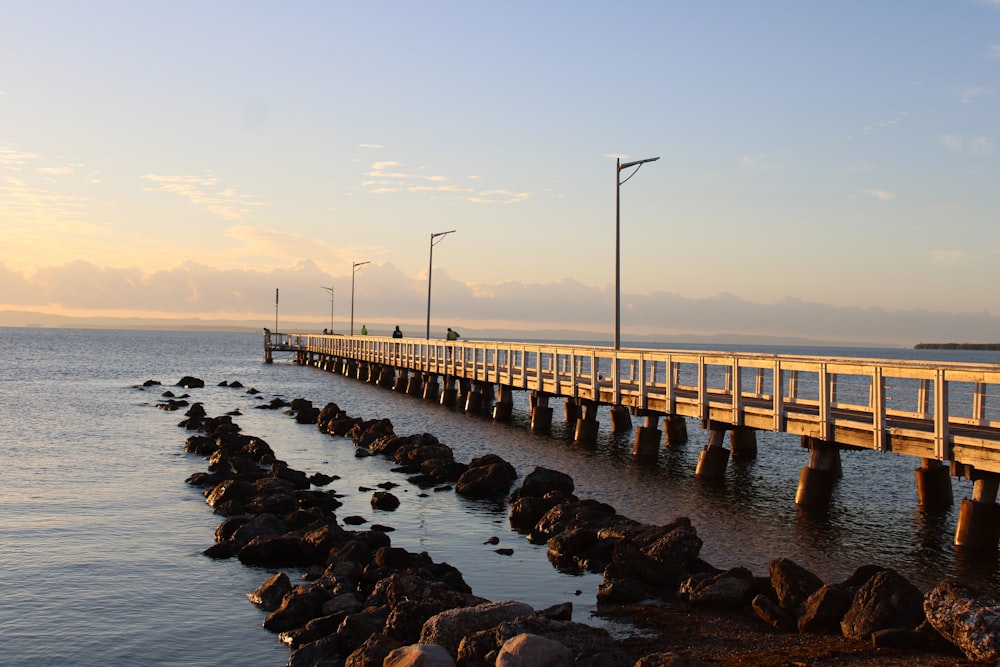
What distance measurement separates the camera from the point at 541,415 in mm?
34094

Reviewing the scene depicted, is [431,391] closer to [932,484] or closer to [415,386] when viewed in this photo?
[415,386]

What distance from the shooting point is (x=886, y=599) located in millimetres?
10414

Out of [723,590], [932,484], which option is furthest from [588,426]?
[723,590]

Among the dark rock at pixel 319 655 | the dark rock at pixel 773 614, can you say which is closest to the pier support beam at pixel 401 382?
the dark rock at pixel 773 614

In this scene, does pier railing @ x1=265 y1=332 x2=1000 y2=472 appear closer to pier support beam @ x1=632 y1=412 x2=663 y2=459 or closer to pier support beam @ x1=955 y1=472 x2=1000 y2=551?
pier support beam @ x1=955 y1=472 x2=1000 y2=551

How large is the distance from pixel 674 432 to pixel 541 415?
5.55 meters

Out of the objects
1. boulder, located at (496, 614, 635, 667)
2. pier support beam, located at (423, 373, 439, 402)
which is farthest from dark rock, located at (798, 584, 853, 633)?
pier support beam, located at (423, 373, 439, 402)

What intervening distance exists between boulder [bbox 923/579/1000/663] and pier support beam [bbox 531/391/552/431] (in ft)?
79.4

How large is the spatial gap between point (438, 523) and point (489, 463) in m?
5.13

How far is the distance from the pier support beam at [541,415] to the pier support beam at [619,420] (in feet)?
8.71

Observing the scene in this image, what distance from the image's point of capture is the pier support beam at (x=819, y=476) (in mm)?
18719

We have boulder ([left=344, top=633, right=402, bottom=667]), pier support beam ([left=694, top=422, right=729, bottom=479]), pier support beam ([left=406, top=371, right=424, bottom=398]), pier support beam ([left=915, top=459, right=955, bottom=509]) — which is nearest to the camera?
boulder ([left=344, top=633, right=402, bottom=667])

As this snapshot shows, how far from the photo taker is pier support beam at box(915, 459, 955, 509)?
18062mm

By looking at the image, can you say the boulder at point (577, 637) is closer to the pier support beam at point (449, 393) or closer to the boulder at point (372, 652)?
the boulder at point (372, 652)
